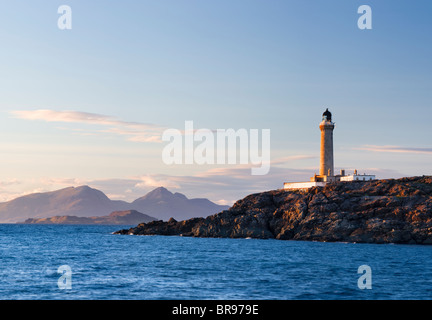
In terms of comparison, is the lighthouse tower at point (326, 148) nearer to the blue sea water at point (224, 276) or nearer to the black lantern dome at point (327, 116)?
the black lantern dome at point (327, 116)

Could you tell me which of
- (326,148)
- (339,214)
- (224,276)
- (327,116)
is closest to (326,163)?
(326,148)

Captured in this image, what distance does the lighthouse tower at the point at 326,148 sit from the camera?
426 feet

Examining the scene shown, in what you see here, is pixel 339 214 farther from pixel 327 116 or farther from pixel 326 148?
pixel 327 116

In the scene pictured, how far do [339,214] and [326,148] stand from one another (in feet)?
91.4

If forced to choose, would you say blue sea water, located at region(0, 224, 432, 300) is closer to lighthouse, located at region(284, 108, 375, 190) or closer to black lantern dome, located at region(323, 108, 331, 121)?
lighthouse, located at region(284, 108, 375, 190)

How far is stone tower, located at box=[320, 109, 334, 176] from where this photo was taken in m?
130

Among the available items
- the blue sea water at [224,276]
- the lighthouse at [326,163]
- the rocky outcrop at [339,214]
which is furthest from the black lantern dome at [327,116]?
the blue sea water at [224,276]

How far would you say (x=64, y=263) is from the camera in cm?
6569

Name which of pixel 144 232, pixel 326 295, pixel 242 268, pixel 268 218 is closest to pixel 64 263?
pixel 242 268

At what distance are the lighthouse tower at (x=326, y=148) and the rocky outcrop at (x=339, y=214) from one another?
10813mm

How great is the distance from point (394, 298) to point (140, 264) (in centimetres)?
3355

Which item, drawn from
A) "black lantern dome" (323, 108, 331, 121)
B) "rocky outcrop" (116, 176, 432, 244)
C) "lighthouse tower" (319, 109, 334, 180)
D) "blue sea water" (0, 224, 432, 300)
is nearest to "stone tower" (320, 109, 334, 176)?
"lighthouse tower" (319, 109, 334, 180)
